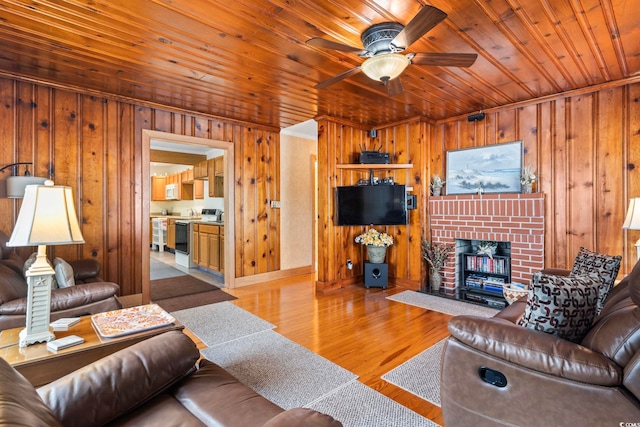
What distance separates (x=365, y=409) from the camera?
187cm

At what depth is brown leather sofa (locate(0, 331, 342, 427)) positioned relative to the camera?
3.42 feet

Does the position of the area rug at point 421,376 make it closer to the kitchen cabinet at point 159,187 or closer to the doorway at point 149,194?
the doorway at point 149,194

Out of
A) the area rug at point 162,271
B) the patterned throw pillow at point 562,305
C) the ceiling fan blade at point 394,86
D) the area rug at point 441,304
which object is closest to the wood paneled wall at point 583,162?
the area rug at point 441,304

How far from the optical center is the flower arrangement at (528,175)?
3842mm

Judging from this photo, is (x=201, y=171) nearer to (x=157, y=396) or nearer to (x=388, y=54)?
(x=388, y=54)

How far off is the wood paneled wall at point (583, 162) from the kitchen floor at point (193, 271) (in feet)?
15.0

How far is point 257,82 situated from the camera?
10.9ft

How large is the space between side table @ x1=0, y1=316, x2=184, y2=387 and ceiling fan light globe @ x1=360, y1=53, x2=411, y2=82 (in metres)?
2.19

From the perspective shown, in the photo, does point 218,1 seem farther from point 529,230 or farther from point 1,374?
point 529,230

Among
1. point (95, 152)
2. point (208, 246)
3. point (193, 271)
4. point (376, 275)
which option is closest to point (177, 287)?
point (208, 246)

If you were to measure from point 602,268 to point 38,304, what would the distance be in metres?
3.34

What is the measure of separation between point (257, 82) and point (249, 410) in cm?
305

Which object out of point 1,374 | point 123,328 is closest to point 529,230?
point 123,328

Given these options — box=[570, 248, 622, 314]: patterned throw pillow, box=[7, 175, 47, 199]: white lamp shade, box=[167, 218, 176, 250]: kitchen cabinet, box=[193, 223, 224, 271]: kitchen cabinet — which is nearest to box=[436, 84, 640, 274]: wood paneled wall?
box=[570, 248, 622, 314]: patterned throw pillow
